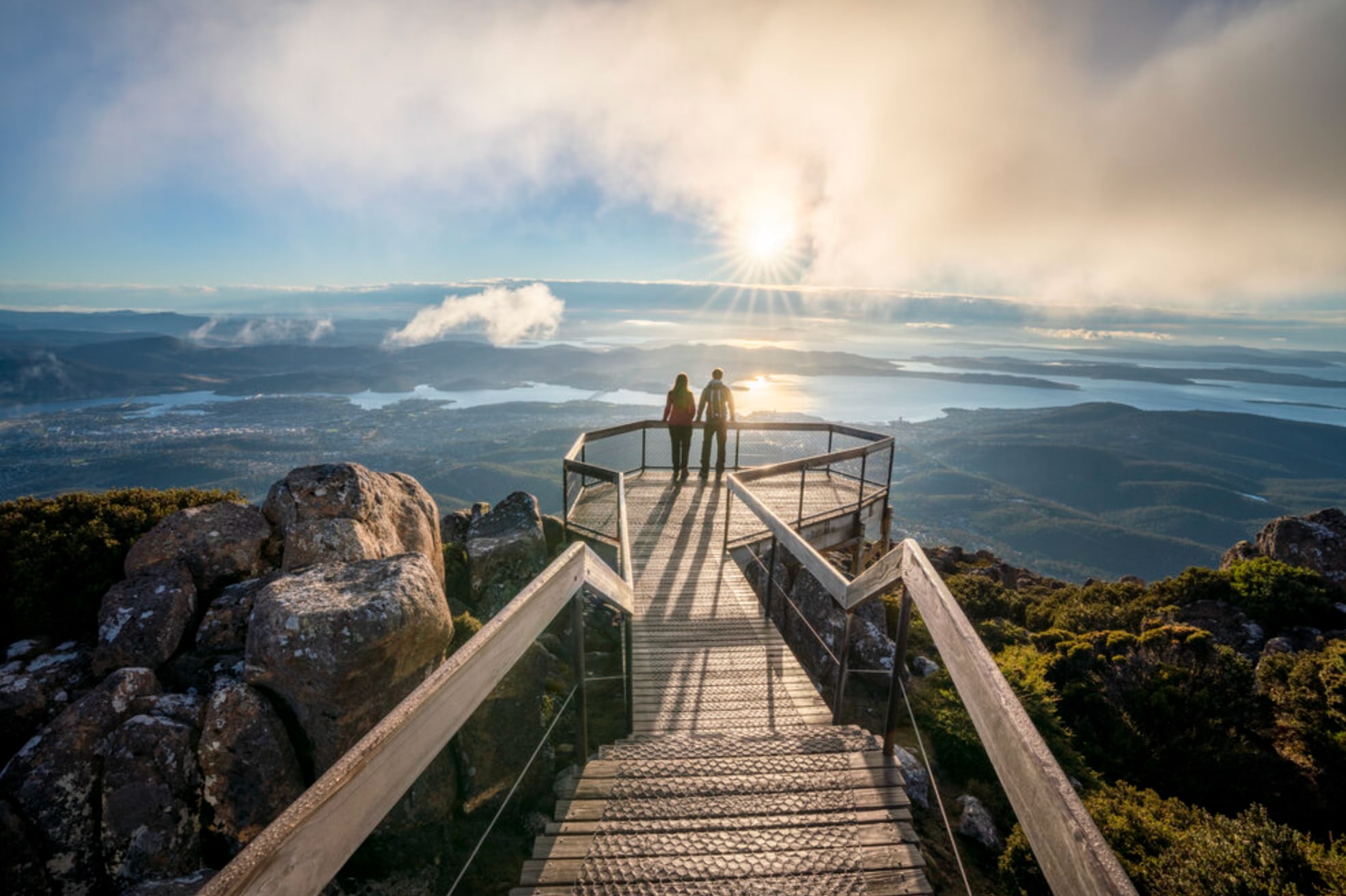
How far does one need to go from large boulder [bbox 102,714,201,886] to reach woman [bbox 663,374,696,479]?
801 cm

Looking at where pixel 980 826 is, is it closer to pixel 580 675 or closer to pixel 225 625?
pixel 580 675

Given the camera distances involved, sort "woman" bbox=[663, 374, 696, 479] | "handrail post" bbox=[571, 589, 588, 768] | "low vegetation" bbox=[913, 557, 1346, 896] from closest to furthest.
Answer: "handrail post" bbox=[571, 589, 588, 768] → "low vegetation" bbox=[913, 557, 1346, 896] → "woman" bbox=[663, 374, 696, 479]

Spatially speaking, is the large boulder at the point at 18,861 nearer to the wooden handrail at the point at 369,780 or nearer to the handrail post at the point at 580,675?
the handrail post at the point at 580,675

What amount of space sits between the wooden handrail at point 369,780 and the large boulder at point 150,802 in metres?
3.83

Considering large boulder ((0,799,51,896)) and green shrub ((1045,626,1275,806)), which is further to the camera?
green shrub ((1045,626,1275,806))

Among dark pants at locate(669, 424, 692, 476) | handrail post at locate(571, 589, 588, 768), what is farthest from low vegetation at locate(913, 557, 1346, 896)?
Answer: dark pants at locate(669, 424, 692, 476)

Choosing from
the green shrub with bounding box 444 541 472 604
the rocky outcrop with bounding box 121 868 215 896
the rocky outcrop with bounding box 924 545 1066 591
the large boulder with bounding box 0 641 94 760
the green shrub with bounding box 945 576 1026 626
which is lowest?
the rocky outcrop with bounding box 924 545 1066 591

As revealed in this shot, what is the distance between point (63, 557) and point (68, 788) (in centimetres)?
322

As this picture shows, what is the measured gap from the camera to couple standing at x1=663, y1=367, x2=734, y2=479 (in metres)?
11.3

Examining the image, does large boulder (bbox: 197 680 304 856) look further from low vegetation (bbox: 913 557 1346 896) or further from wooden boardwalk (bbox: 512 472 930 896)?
low vegetation (bbox: 913 557 1346 896)

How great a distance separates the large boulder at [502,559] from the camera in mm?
9336

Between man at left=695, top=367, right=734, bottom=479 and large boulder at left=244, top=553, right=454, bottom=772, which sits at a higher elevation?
man at left=695, top=367, right=734, bottom=479

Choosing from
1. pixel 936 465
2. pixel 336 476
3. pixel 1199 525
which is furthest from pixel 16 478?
pixel 1199 525

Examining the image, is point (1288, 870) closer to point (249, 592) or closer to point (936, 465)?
point (249, 592)
